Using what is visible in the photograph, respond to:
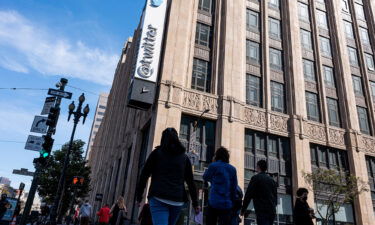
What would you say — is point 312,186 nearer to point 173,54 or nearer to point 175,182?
point 173,54

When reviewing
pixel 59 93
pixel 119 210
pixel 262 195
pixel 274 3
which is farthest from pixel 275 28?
pixel 262 195

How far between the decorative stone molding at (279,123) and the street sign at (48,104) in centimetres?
1691

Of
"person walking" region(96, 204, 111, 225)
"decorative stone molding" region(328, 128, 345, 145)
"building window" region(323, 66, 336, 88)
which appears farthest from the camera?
"building window" region(323, 66, 336, 88)

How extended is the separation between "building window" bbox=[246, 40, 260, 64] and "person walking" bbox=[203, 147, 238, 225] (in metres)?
21.2

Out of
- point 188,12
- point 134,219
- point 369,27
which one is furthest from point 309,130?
point 369,27

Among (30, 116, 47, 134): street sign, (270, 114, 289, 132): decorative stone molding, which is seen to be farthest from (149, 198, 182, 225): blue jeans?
(270, 114, 289, 132): decorative stone molding

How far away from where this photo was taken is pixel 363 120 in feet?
90.4

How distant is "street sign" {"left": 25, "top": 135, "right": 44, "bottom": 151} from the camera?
11691 millimetres

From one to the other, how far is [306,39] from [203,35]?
11.9 m

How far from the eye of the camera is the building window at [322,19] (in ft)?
101

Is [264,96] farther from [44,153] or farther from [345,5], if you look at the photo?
[345,5]

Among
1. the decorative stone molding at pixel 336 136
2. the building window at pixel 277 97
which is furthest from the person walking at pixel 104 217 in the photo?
the decorative stone molding at pixel 336 136

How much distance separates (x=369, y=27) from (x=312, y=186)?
79.3 ft

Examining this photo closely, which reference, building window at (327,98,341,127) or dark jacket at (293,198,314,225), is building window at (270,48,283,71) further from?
dark jacket at (293,198,314,225)
